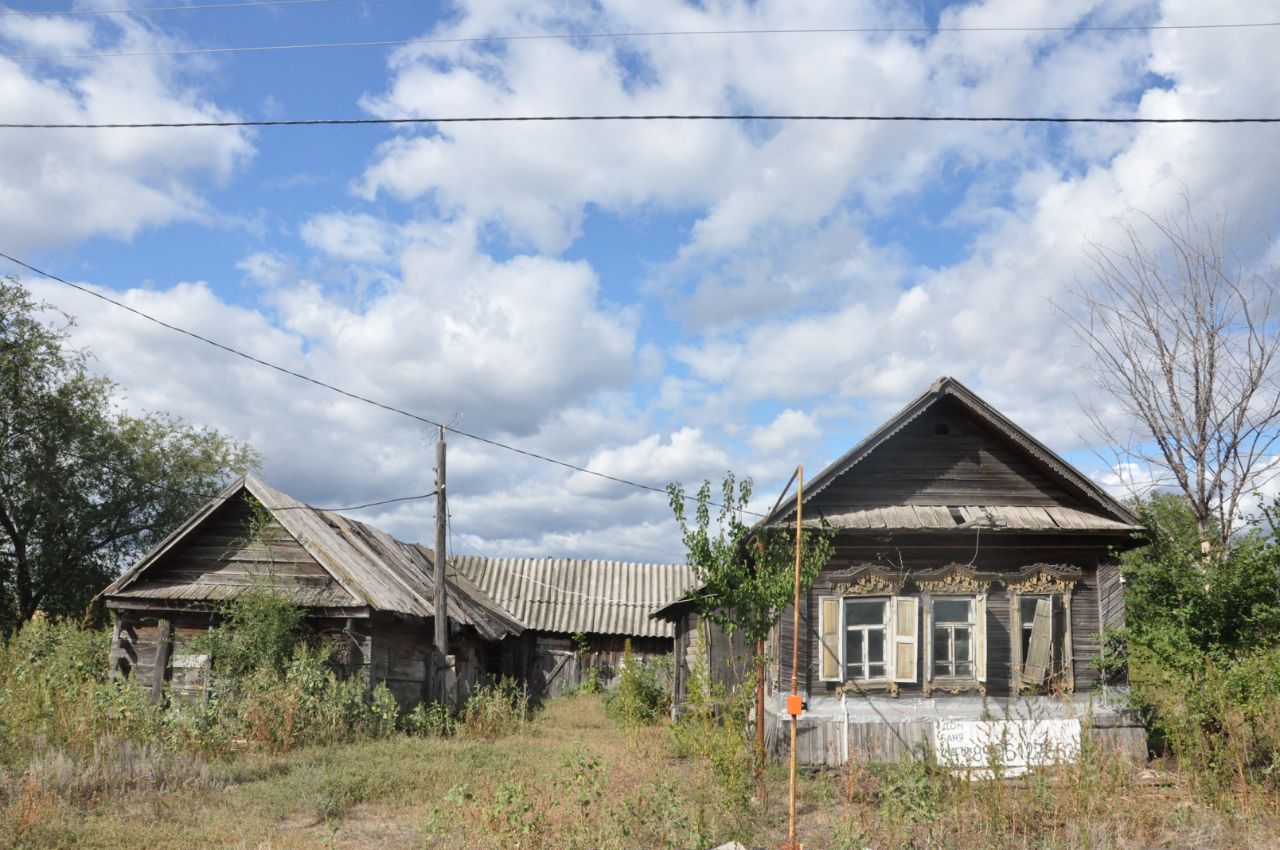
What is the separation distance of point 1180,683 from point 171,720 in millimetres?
14941

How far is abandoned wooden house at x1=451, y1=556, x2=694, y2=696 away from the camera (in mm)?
28906

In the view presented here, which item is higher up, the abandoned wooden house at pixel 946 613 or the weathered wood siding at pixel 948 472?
the weathered wood siding at pixel 948 472

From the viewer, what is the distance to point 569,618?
96.3 ft

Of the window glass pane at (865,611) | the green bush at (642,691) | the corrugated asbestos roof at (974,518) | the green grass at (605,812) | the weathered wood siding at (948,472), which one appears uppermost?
the weathered wood siding at (948,472)

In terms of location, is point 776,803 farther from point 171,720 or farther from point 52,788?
point 171,720

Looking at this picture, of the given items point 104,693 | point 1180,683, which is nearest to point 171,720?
point 104,693

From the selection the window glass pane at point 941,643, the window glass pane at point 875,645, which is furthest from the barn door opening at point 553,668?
the window glass pane at point 941,643

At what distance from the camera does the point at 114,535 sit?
Result: 32.1 meters

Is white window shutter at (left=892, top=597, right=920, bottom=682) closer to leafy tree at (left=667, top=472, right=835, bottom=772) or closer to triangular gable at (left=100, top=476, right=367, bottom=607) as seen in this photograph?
leafy tree at (left=667, top=472, right=835, bottom=772)

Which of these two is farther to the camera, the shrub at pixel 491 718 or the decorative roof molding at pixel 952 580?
the shrub at pixel 491 718

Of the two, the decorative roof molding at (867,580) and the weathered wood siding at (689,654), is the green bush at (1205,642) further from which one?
the weathered wood siding at (689,654)

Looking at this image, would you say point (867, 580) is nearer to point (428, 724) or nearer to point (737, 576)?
point (737, 576)

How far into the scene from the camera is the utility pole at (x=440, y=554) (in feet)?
63.8

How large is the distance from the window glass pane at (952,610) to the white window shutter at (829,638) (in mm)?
1588
